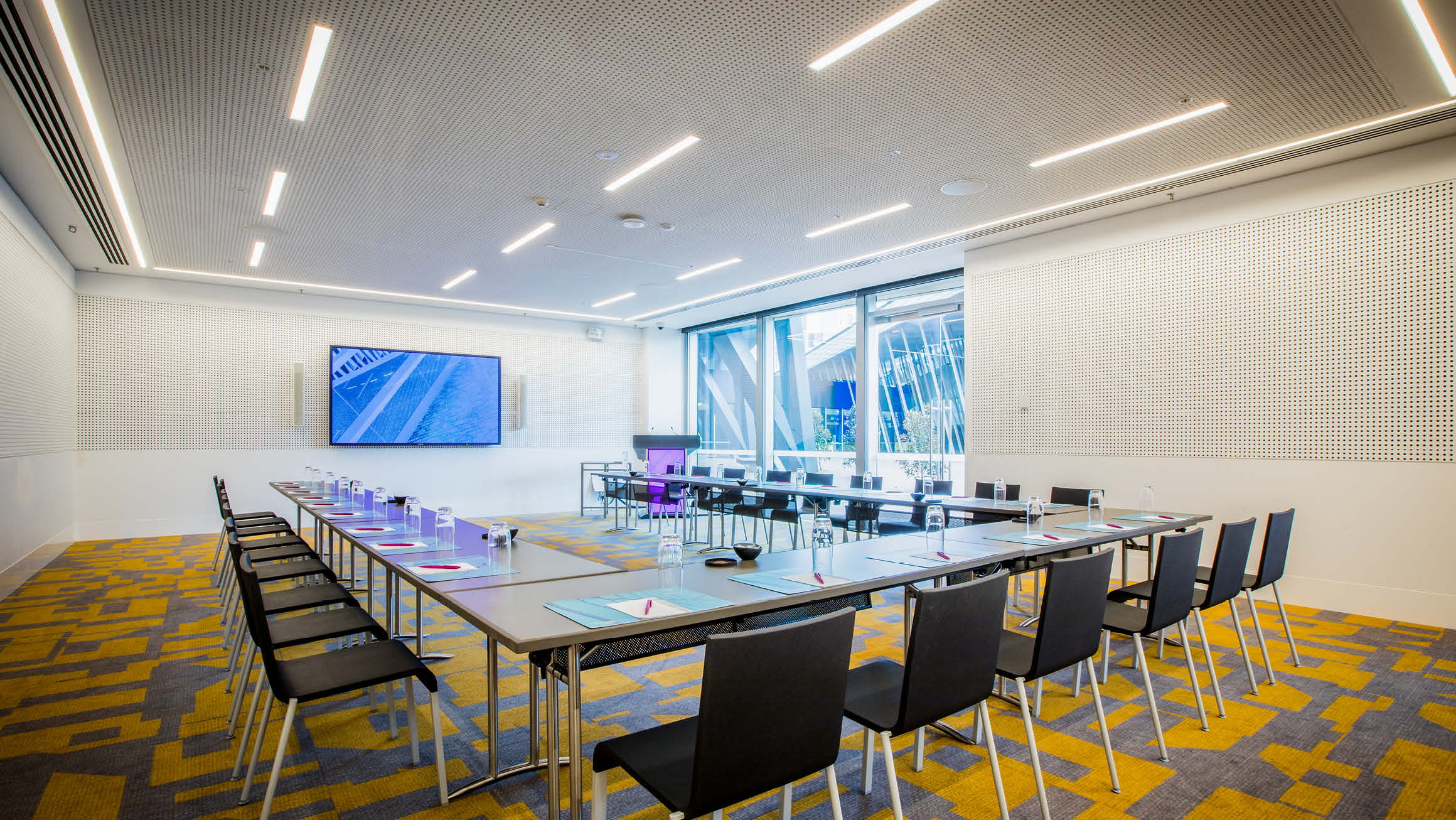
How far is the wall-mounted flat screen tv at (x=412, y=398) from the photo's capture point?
10016mm

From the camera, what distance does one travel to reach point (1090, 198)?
5.80 m

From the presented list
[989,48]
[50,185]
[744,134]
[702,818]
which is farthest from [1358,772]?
[50,185]

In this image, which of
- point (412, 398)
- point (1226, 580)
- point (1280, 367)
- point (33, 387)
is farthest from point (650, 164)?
point (412, 398)

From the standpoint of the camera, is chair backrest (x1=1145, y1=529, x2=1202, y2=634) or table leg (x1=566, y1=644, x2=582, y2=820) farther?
chair backrest (x1=1145, y1=529, x2=1202, y2=634)

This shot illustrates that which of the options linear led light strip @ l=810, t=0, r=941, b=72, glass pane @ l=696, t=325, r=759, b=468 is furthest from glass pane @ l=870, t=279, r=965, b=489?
linear led light strip @ l=810, t=0, r=941, b=72

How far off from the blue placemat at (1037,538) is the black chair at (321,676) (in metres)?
2.72

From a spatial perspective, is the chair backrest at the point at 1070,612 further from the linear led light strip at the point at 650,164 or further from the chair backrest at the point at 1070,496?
the chair backrest at the point at 1070,496

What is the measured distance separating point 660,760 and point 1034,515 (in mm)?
2827

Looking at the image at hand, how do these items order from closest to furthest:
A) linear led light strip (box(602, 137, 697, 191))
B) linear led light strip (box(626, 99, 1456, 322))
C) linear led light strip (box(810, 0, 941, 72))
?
1. linear led light strip (box(810, 0, 941, 72))
2. linear led light strip (box(626, 99, 1456, 322))
3. linear led light strip (box(602, 137, 697, 191))

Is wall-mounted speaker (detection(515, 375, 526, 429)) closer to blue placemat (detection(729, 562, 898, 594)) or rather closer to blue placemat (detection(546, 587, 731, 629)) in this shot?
blue placemat (detection(729, 562, 898, 594))

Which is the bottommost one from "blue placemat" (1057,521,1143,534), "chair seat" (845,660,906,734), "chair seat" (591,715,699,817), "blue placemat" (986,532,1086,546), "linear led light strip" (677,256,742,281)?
"chair seat" (845,660,906,734)

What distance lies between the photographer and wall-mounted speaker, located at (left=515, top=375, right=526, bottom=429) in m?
11.4

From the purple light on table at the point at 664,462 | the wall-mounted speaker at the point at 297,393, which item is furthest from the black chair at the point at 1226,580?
the wall-mounted speaker at the point at 297,393

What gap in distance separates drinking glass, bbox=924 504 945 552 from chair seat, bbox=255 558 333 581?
3272 millimetres
